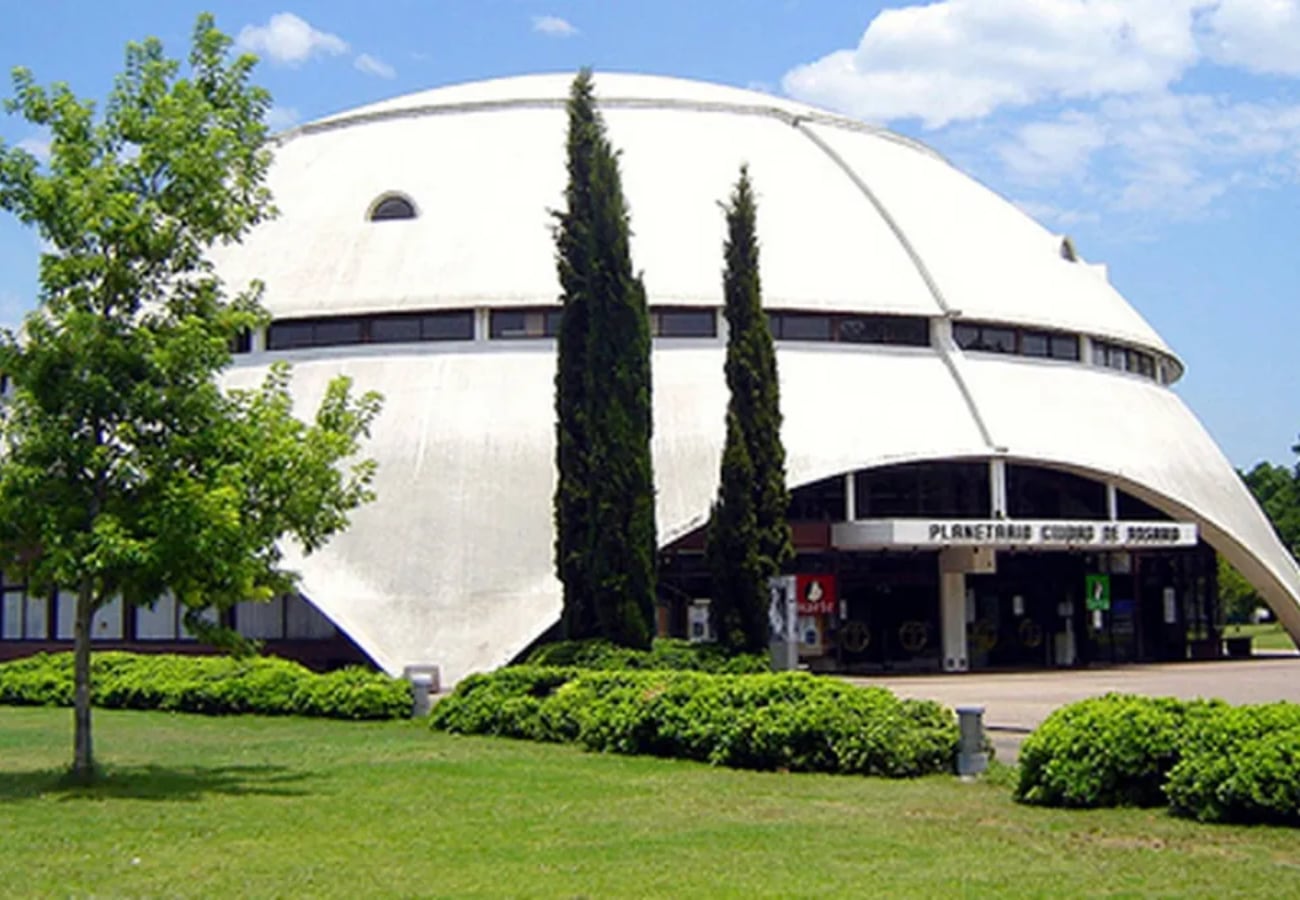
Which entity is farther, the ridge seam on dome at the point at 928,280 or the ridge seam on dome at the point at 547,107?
the ridge seam on dome at the point at 547,107

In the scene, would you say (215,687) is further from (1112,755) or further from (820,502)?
(1112,755)

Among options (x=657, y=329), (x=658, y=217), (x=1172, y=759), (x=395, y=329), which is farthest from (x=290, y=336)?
(x=1172, y=759)

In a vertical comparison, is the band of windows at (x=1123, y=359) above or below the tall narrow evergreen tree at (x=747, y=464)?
above

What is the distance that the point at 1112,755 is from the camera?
14.4 m

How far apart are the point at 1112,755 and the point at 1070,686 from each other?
16.9m

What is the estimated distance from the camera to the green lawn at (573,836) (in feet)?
36.6

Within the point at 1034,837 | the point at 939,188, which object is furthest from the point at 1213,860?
the point at 939,188

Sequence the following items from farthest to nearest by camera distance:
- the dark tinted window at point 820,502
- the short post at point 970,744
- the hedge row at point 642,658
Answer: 1. the dark tinted window at point 820,502
2. the hedge row at point 642,658
3. the short post at point 970,744

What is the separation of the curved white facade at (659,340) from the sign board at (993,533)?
1.37 metres

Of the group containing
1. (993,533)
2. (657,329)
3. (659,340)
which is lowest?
(993,533)

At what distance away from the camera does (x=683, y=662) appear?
2577 centimetres

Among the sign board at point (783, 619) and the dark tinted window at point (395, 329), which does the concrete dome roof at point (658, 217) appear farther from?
the sign board at point (783, 619)

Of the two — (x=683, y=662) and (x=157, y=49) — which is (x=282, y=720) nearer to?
(x=683, y=662)

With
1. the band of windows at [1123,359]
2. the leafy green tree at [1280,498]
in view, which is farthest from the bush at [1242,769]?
the leafy green tree at [1280,498]
